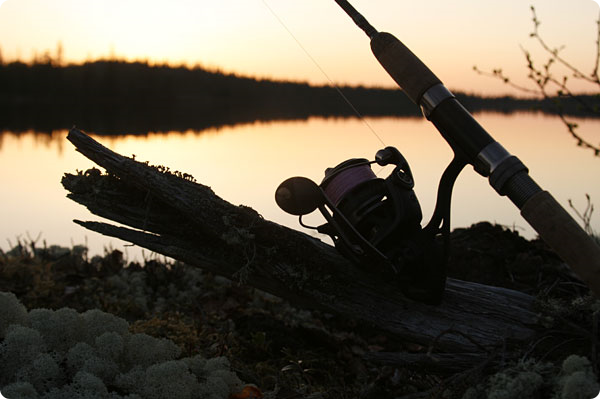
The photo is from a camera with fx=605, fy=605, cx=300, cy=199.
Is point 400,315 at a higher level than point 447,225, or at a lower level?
lower

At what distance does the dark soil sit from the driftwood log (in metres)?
0.24

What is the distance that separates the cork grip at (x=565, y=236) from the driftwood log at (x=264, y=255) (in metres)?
0.80

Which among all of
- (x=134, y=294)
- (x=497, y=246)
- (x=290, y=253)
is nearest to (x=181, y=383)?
(x=290, y=253)

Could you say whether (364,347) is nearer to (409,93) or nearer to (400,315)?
(400,315)

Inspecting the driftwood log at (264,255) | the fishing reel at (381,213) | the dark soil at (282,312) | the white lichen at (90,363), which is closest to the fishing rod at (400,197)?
the fishing reel at (381,213)

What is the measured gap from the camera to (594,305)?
11.7ft

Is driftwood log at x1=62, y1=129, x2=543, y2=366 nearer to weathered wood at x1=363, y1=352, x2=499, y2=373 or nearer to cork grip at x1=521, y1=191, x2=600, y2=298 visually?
weathered wood at x1=363, y1=352, x2=499, y2=373

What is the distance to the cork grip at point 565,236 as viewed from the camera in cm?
291

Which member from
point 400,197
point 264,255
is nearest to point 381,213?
point 400,197

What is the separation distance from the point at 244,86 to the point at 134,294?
5468 cm

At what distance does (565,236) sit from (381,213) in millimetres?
1005

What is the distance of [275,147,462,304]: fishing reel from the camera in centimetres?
347

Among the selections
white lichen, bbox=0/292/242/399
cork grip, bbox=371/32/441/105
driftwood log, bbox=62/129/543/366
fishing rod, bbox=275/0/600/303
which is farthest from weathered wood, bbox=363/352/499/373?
cork grip, bbox=371/32/441/105

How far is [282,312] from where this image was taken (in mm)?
5395
